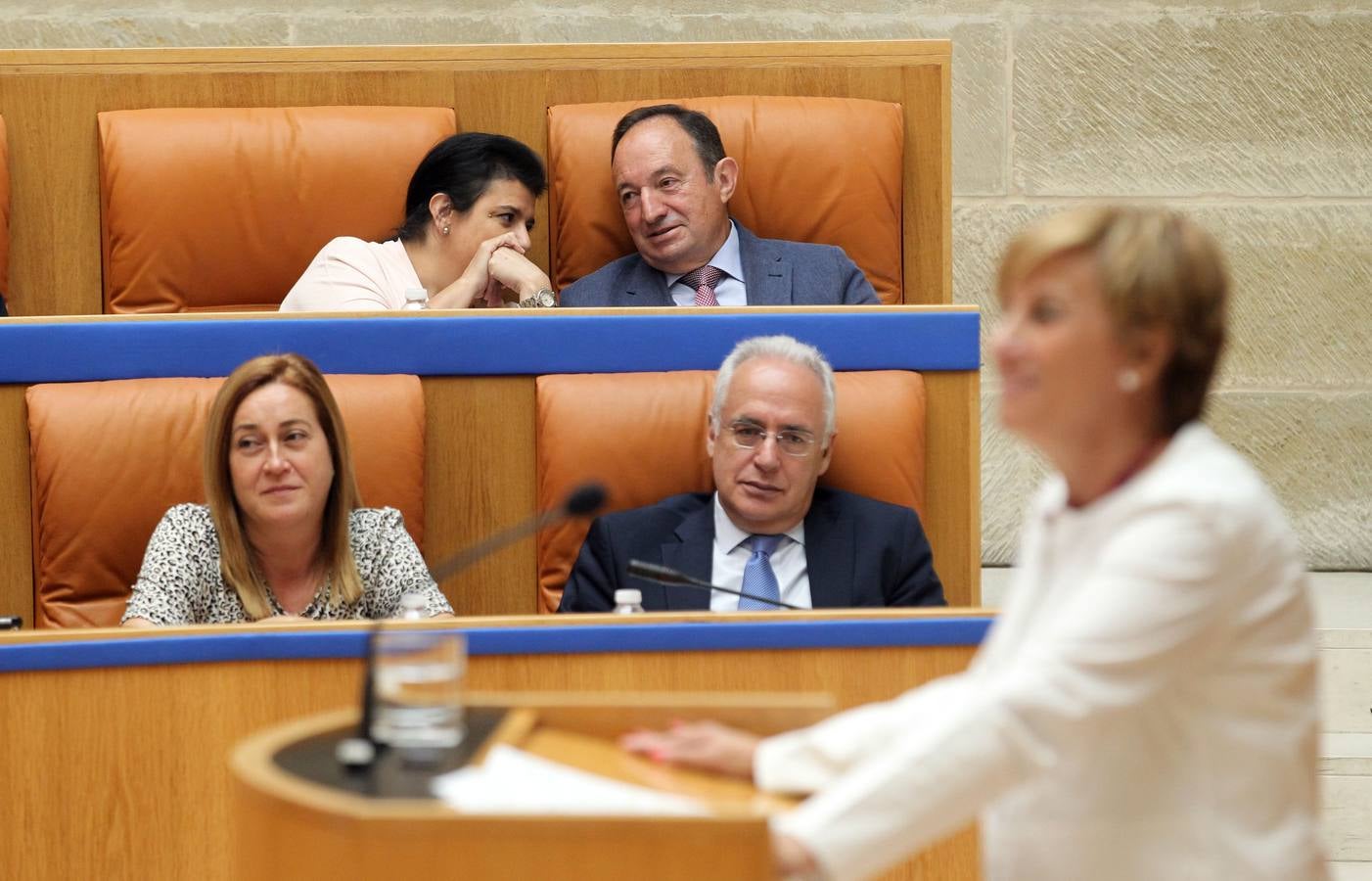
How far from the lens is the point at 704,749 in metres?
0.93

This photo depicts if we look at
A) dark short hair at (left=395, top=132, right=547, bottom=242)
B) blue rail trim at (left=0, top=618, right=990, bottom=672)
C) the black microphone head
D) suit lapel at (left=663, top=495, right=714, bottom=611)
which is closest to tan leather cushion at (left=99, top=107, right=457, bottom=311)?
dark short hair at (left=395, top=132, right=547, bottom=242)

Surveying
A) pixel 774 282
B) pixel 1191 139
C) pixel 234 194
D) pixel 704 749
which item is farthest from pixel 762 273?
pixel 704 749

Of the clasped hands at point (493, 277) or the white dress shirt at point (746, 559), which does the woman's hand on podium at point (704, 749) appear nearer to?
the white dress shirt at point (746, 559)

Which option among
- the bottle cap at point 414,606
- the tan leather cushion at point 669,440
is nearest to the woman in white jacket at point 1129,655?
the bottle cap at point 414,606

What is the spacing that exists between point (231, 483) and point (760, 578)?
602 millimetres

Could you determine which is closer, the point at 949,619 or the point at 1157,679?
the point at 1157,679

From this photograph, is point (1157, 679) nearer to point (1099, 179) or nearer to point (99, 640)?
point (99, 640)

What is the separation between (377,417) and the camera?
194cm

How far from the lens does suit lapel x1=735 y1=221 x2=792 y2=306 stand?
2.35 meters

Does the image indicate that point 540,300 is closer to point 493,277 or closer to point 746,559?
point 493,277

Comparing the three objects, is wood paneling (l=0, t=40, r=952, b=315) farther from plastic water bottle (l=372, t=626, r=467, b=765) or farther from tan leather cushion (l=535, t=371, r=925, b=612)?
plastic water bottle (l=372, t=626, r=467, b=765)

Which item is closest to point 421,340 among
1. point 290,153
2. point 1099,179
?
point 290,153

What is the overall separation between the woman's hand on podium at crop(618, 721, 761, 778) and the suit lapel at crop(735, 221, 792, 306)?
56.1 inches

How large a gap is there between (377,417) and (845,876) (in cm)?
120
